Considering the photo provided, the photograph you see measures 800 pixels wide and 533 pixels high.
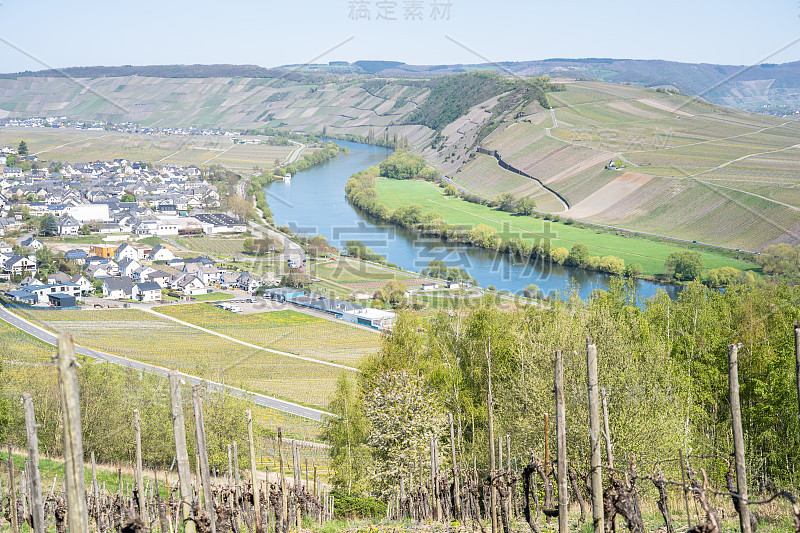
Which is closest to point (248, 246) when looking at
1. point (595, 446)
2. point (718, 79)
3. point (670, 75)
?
point (595, 446)

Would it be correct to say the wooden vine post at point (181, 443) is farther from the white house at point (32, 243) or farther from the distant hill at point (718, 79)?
the distant hill at point (718, 79)

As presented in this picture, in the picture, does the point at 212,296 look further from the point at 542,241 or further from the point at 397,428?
the point at 397,428

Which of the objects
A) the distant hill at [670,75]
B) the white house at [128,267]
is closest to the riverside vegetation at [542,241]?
the white house at [128,267]

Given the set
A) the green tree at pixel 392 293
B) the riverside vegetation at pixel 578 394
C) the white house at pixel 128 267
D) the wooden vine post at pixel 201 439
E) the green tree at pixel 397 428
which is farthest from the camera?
the white house at pixel 128 267

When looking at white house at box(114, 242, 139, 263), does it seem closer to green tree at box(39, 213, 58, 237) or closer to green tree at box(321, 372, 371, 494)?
green tree at box(39, 213, 58, 237)

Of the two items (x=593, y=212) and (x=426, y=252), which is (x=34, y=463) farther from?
(x=593, y=212)

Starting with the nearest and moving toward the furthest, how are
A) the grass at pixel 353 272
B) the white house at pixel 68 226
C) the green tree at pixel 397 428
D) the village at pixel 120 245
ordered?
the green tree at pixel 397 428 < the village at pixel 120 245 < the grass at pixel 353 272 < the white house at pixel 68 226

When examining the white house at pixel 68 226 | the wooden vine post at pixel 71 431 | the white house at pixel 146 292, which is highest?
the wooden vine post at pixel 71 431
